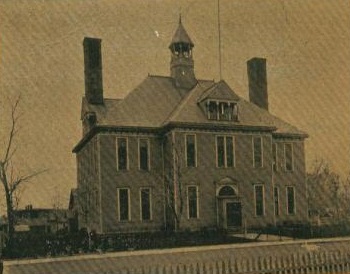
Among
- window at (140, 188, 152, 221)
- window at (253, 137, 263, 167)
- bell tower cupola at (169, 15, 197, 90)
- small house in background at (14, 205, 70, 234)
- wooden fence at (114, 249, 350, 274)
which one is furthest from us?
small house in background at (14, 205, 70, 234)

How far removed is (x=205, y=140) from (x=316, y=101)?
804cm

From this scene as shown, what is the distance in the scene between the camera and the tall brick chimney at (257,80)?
38.0 meters

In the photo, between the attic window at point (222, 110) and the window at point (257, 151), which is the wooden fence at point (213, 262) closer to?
the window at point (257, 151)

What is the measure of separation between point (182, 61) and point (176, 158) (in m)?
9.18

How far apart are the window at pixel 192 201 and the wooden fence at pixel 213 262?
10.8m

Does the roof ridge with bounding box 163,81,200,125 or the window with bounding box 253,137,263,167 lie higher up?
the roof ridge with bounding box 163,81,200,125

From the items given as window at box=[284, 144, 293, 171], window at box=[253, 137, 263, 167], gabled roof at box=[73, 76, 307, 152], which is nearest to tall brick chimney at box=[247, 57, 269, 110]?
gabled roof at box=[73, 76, 307, 152]

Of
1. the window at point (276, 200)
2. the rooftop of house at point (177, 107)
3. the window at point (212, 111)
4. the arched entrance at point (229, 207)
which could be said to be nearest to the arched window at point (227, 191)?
the arched entrance at point (229, 207)

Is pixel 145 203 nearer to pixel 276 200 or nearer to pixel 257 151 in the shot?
pixel 257 151

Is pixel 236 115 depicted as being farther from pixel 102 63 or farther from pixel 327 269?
pixel 327 269

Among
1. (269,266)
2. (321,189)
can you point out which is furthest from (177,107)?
(321,189)

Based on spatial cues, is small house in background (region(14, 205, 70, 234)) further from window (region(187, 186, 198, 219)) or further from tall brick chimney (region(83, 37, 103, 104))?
window (region(187, 186, 198, 219))

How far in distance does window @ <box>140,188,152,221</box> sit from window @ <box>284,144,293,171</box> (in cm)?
1199

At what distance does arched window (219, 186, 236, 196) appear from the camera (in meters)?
30.9
